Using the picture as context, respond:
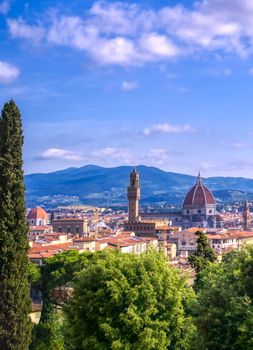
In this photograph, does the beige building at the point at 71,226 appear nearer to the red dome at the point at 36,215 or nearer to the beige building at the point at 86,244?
the red dome at the point at 36,215

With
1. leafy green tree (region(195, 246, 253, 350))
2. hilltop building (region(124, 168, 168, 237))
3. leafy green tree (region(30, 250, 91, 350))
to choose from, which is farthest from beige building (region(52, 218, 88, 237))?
leafy green tree (region(195, 246, 253, 350))

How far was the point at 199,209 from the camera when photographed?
497 feet

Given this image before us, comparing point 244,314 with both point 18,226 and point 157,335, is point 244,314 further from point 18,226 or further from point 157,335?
point 18,226

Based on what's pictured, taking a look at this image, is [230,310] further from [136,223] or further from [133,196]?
[133,196]

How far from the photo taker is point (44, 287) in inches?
1417

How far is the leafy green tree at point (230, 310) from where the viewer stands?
1495 cm

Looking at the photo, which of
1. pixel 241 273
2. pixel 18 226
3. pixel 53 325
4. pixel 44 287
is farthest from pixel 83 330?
pixel 44 287

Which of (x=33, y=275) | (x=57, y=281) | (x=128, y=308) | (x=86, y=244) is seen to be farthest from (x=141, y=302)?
(x=86, y=244)

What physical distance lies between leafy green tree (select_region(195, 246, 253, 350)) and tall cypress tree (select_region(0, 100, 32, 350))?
715 cm

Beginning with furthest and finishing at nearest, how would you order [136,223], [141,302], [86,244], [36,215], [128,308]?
[36,215]
[136,223]
[86,244]
[141,302]
[128,308]

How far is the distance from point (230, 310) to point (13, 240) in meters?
8.78

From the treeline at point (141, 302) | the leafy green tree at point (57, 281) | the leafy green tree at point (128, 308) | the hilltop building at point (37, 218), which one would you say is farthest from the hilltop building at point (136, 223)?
the leafy green tree at point (128, 308)

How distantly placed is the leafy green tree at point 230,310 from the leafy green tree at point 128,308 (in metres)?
3.07

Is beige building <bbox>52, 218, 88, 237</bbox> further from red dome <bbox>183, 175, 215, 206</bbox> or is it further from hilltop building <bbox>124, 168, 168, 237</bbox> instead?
red dome <bbox>183, 175, 215, 206</bbox>
